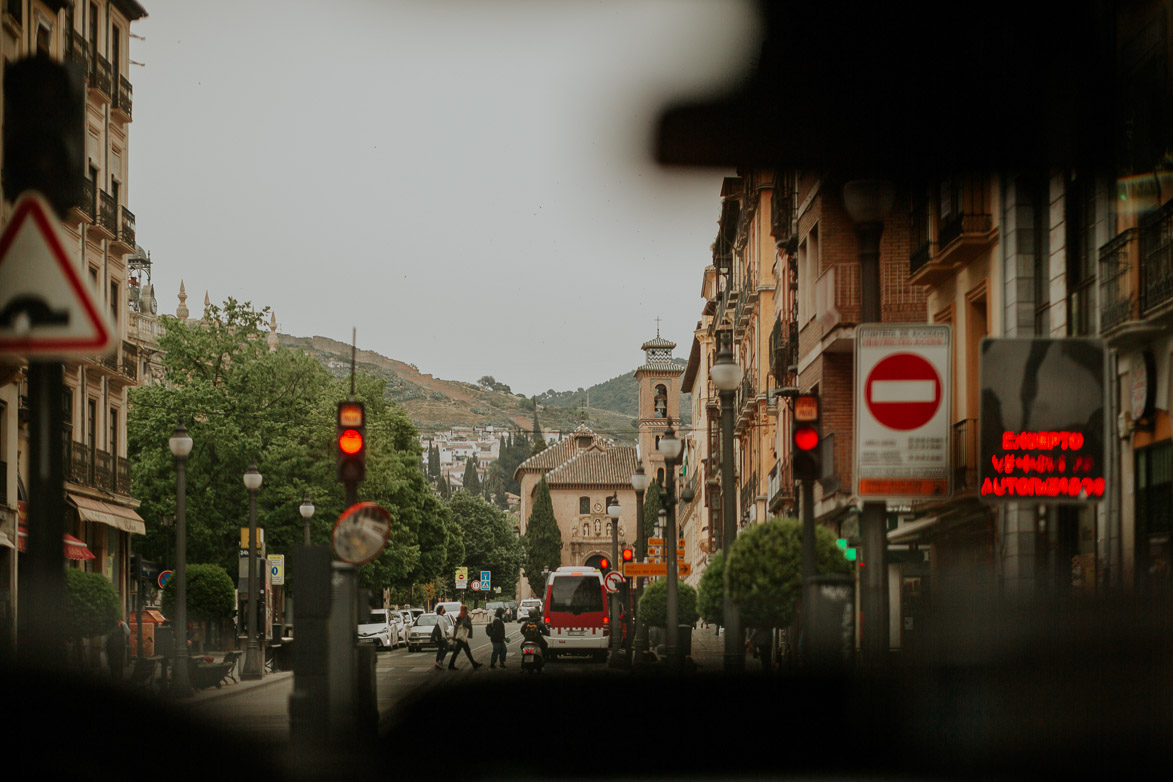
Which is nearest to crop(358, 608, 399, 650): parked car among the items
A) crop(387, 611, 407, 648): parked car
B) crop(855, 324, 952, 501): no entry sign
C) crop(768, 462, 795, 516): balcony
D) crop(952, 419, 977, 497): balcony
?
crop(387, 611, 407, 648): parked car

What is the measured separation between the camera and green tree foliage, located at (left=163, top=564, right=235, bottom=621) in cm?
3634

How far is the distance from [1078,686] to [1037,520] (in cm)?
841

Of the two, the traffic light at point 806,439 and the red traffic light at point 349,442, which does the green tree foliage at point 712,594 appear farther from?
the red traffic light at point 349,442

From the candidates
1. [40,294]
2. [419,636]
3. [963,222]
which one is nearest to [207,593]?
[419,636]

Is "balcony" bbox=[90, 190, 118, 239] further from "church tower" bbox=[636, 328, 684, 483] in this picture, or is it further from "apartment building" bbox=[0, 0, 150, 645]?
"church tower" bbox=[636, 328, 684, 483]

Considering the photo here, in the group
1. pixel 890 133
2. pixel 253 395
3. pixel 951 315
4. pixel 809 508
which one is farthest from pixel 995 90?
pixel 253 395

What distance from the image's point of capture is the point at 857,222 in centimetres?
645

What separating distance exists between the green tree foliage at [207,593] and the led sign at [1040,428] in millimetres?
30566

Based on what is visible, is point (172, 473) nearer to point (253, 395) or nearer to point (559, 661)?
point (253, 395)

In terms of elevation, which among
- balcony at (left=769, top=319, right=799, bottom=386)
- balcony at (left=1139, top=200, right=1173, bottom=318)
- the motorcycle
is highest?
balcony at (left=769, top=319, right=799, bottom=386)

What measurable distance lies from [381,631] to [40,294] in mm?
49895

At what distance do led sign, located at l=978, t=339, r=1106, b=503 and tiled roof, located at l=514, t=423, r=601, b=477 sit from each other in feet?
479

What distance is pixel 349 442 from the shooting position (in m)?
14.4

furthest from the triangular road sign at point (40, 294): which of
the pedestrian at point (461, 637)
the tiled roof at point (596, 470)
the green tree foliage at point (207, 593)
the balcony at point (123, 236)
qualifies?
the tiled roof at point (596, 470)
